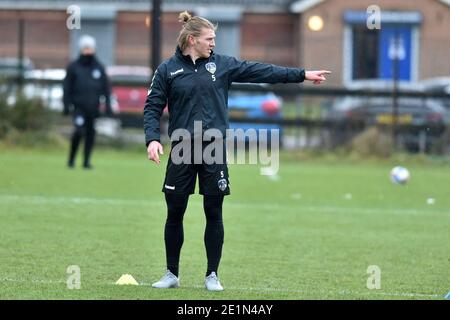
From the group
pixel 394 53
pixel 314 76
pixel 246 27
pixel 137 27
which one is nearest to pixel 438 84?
pixel 394 53

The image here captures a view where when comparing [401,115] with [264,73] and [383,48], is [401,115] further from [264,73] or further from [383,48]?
[264,73]

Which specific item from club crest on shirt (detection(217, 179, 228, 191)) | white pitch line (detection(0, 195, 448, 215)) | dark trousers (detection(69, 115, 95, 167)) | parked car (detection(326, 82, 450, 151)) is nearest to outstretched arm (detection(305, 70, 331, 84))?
club crest on shirt (detection(217, 179, 228, 191))

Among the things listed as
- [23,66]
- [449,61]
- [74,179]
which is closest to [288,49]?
[449,61]

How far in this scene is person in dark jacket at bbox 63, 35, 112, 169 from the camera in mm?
18984

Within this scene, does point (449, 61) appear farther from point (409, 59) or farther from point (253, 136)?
point (253, 136)

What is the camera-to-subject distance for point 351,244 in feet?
37.4

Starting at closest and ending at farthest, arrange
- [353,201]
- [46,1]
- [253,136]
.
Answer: [353,201], [253,136], [46,1]

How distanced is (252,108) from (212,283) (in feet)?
51.7

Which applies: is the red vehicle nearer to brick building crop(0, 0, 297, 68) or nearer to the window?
the window

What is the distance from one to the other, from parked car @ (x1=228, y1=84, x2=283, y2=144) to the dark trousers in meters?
4.55

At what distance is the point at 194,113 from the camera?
26.4ft

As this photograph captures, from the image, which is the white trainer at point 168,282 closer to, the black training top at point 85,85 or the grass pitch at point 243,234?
the grass pitch at point 243,234

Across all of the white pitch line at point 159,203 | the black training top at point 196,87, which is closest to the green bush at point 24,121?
the white pitch line at point 159,203
